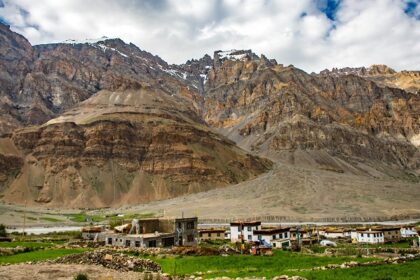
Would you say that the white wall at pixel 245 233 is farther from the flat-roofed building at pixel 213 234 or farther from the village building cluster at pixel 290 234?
the flat-roofed building at pixel 213 234

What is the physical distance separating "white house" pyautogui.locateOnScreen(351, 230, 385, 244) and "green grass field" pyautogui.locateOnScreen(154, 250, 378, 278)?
3547 cm

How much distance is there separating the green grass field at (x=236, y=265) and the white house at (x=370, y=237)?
3547cm

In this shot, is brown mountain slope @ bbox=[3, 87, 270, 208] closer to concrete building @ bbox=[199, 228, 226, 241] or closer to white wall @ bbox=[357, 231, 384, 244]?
concrete building @ bbox=[199, 228, 226, 241]

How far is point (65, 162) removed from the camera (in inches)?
7357

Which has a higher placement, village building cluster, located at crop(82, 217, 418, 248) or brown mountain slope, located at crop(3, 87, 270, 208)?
brown mountain slope, located at crop(3, 87, 270, 208)

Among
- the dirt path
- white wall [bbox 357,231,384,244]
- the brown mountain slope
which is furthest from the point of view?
the brown mountain slope

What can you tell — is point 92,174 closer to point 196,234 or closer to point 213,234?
point 213,234

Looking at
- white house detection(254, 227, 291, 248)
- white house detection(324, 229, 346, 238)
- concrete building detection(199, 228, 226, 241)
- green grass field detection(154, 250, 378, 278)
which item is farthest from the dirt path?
white house detection(324, 229, 346, 238)

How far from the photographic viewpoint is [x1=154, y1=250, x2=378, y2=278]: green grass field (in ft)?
A: 103

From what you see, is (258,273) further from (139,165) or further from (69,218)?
(139,165)

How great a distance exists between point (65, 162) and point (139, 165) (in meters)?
28.3

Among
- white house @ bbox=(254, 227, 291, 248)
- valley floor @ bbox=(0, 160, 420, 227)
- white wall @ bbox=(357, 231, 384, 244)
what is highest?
valley floor @ bbox=(0, 160, 420, 227)

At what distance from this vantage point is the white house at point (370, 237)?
71594 millimetres

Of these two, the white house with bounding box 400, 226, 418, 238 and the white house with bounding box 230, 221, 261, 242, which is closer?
the white house with bounding box 230, 221, 261, 242
